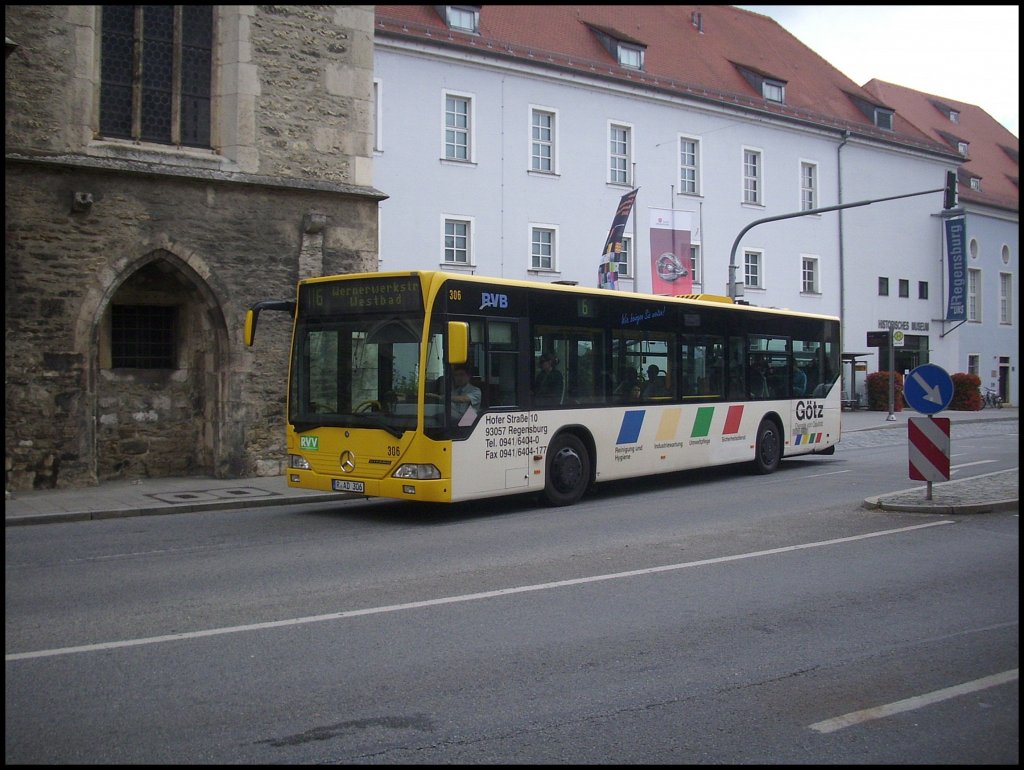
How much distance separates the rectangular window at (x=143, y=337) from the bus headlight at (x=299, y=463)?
586cm

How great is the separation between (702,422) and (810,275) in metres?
27.7

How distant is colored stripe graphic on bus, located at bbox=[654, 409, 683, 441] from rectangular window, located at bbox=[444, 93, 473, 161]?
16.6 m

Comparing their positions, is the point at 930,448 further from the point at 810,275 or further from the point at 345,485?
the point at 810,275

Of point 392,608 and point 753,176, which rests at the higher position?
point 753,176

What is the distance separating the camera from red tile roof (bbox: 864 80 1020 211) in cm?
5053

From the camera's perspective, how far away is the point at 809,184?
41062mm

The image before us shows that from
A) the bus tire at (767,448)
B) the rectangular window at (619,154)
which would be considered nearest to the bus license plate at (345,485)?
the bus tire at (767,448)

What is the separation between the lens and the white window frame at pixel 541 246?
31.8 metres

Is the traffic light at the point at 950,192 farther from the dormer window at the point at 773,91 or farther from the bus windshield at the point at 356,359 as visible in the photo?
the dormer window at the point at 773,91

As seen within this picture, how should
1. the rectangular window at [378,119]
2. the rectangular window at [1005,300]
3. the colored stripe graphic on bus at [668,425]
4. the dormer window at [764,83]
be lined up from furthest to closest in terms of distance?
the rectangular window at [1005,300] < the dormer window at [764,83] < the rectangular window at [378,119] < the colored stripe graphic on bus at [668,425]

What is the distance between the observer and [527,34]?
107 feet

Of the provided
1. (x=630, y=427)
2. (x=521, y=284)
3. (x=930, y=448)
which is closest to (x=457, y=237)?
(x=630, y=427)

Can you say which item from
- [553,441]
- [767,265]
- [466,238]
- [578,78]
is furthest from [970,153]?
[553,441]

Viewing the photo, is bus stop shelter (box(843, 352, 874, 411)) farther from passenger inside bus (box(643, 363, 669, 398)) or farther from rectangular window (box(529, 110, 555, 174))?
passenger inside bus (box(643, 363, 669, 398))
